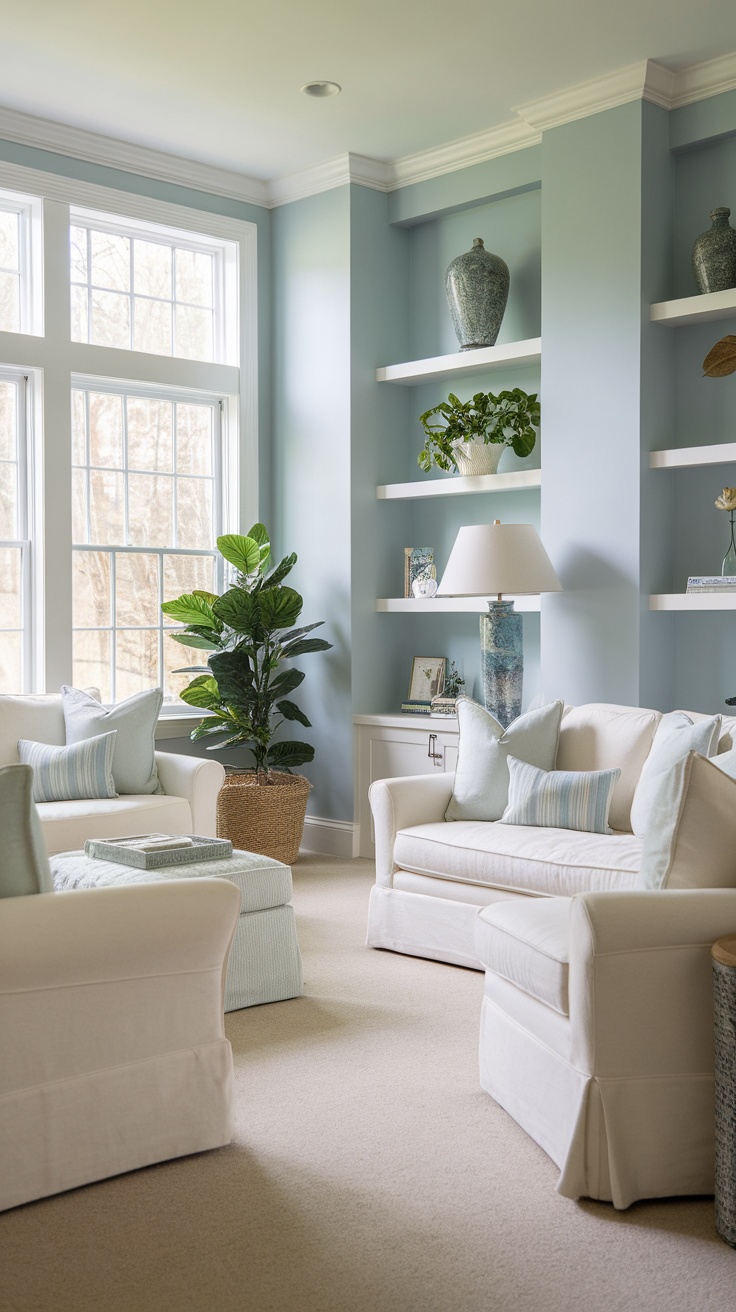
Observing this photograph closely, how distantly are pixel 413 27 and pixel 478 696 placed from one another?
288 cm

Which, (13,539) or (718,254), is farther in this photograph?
(13,539)

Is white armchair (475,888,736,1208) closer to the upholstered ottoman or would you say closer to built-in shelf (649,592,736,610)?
the upholstered ottoman

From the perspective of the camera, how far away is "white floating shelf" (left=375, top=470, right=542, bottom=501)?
524 centimetres

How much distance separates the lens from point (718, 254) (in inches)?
180

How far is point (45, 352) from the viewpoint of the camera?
5344 millimetres

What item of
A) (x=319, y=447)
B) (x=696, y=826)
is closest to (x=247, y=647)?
(x=319, y=447)

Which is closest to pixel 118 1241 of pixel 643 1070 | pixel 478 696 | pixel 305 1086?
pixel 305 1086

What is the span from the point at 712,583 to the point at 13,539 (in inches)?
120

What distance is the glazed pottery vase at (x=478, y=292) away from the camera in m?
5.33

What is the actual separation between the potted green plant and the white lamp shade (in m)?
0.69

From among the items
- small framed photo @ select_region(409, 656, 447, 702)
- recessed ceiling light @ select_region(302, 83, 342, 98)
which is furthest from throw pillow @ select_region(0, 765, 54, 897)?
recessed ceiling light @ select_region(302, 83, 342, 98)

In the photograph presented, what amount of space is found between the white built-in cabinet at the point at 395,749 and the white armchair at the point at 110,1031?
9.50 feet

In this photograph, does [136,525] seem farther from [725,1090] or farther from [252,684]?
[725,1090]

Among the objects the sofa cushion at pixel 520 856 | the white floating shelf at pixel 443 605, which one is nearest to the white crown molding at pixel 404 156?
the white floating shelf at pixel 443 605
